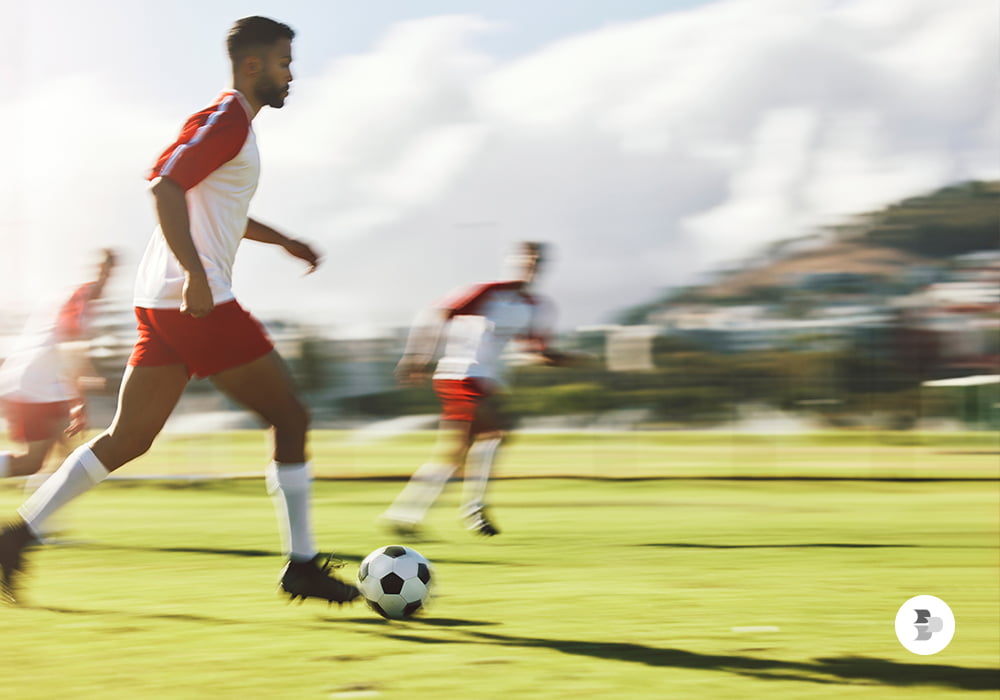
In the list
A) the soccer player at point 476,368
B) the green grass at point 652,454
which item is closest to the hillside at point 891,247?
the green grass at point 652,454

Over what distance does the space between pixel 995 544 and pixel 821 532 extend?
38.6 inches

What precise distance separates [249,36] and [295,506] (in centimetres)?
160

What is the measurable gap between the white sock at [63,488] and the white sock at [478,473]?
334cm

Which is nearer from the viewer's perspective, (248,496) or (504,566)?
(504,566)

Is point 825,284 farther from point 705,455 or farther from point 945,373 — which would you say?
point 705,455

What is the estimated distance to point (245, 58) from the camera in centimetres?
430

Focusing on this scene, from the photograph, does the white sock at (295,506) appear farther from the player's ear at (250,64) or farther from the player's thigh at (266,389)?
the player's ear at (250,64)

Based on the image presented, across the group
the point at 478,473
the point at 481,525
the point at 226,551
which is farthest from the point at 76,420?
the point at 481,525

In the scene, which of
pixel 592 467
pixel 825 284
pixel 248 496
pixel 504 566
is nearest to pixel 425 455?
pixel 592 467

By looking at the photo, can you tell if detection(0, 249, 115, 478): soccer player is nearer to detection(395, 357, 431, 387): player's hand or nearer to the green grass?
detection(395, 357, 431, 387): player's hand

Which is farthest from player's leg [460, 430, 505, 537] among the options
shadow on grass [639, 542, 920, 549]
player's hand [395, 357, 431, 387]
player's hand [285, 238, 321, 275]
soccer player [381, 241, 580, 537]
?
player's hand [285, 238, 321, 275]

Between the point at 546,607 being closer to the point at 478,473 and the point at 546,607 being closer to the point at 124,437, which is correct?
the point at 124,437

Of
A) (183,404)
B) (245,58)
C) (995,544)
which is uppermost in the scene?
(245,58)

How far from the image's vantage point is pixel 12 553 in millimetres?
4203
